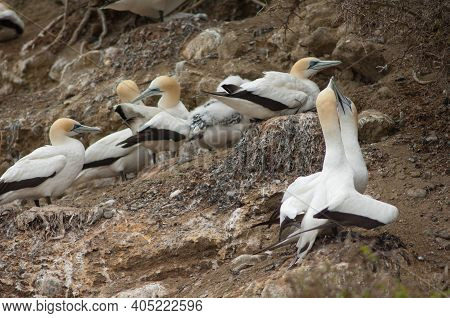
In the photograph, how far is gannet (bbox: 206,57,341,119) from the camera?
11.1m

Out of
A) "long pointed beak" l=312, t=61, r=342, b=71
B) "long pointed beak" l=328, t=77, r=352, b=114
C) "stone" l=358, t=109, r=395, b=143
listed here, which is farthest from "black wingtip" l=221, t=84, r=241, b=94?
"long pointed beak" l=328, t=77, r=352, b=114

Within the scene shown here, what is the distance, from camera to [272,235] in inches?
378

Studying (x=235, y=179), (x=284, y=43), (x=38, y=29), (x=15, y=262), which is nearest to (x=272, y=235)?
(x=235, y=179)

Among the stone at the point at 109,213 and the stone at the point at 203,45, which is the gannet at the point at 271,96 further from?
the stone at the point at 203,45

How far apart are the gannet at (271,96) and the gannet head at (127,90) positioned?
2.24 metres

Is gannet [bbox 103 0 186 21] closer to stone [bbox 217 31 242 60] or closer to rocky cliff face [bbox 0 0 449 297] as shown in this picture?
rocky cliff face [bbox 0 0 449 297]

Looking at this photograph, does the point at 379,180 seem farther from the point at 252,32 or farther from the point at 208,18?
the point at 208,18

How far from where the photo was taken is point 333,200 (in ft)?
27.1

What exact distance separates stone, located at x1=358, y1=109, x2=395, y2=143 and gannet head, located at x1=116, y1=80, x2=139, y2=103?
3163 mm

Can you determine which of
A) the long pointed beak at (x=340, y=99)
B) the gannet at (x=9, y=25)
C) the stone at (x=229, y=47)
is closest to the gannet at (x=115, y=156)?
the stone at (x=229, y=47)

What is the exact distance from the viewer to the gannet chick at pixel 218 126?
11.7 m

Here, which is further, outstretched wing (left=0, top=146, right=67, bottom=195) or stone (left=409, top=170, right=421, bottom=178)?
outstretched wing (left=0, top=146, right=67, bottom=195)

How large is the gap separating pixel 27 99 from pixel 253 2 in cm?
323

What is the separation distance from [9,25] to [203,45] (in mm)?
3588
